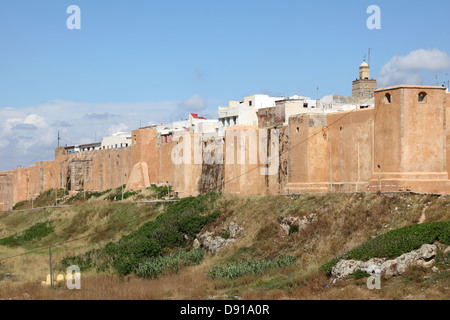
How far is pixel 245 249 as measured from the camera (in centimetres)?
2294

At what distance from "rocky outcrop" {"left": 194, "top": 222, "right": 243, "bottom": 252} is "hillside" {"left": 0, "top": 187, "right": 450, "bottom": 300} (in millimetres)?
58

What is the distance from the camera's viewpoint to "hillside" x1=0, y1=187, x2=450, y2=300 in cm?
1609

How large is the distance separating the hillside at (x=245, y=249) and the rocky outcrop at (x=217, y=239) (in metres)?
0.06

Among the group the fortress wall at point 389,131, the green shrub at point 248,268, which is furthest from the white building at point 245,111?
the green shrub at point 248,268

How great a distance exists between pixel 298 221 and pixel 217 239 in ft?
13.1

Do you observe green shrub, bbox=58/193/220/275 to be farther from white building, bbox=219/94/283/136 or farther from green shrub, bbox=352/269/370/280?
white building, bbox=219/94/283/136

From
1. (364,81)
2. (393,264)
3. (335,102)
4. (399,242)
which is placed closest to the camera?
(393,264)

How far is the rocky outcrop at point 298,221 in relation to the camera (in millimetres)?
22411

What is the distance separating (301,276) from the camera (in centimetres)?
1695

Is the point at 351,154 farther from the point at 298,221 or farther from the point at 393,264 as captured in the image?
the point at 393,264

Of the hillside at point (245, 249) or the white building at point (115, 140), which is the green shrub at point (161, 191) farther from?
the white building at point (115, 140)

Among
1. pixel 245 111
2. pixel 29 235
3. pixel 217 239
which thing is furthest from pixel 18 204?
pixel 217 239
